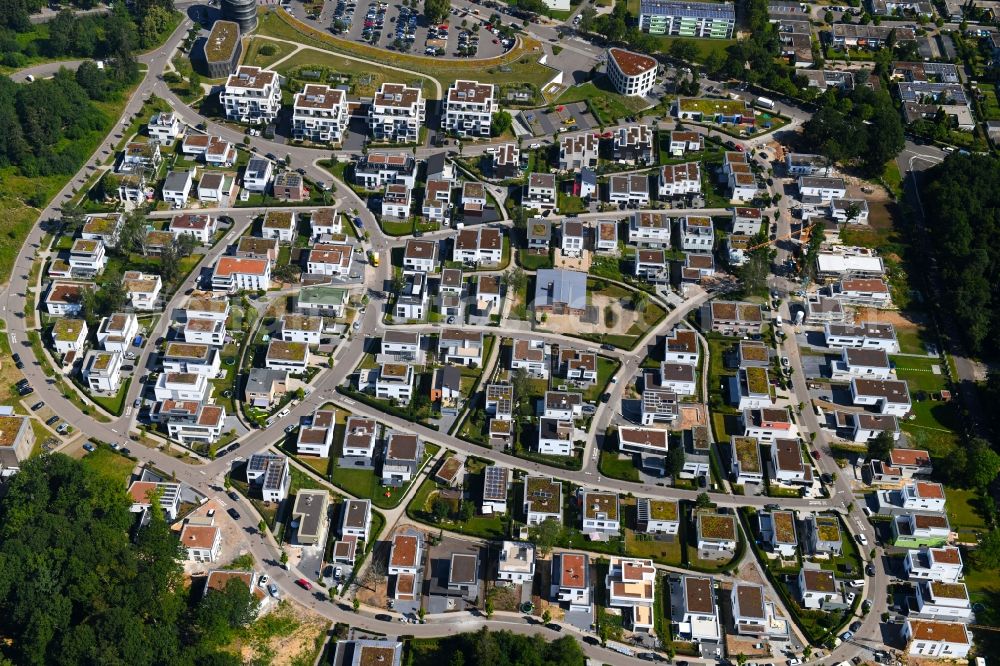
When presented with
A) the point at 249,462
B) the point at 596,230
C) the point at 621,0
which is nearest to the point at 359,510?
the point at 249,462

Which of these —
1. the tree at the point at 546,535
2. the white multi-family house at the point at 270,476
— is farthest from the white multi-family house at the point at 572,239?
the white multi-family house at the point at 270,476

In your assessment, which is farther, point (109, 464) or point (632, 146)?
point (632, 146)

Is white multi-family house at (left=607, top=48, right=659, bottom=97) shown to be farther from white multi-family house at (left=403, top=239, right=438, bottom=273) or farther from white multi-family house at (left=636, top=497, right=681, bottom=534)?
white multi-family house at (left=636, top=497, right=681, bottom=534)

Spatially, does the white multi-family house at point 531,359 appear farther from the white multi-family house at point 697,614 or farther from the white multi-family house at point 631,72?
the white multi-family house at point 631,72

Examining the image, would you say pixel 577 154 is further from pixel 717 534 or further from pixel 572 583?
pixel 572 583

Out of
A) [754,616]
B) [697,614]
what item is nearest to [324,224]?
[697,614]

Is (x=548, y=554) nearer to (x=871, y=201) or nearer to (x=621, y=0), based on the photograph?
(x=871, y=201)

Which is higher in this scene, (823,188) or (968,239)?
(823,188)
